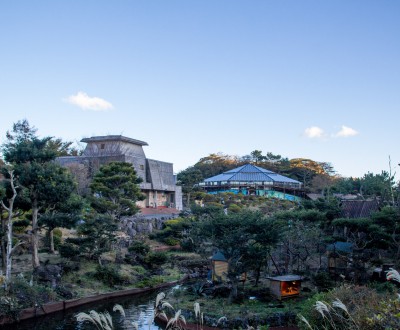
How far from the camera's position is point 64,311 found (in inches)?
539

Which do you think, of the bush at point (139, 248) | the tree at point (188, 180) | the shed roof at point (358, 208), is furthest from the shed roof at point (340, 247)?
the tree at point (188, 180)

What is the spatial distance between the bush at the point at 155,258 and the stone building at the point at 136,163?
1381cm

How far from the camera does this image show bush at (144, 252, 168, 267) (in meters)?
20.9

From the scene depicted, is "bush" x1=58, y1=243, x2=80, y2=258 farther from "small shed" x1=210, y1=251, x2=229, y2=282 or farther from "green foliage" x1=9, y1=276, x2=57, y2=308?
"small shed" x1=210, y1=251, x2=229, y2=282

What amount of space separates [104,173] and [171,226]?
20.3 feet

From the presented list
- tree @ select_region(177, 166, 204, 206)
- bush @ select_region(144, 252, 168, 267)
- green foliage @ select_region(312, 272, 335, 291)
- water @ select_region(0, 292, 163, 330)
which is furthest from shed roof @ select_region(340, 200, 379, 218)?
tree @ select_region(177, 166, 204, 206)

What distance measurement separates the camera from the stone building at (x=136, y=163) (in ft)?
114

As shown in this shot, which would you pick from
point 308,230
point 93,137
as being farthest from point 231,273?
point 93,137

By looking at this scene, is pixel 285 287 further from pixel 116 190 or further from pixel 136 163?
pixel 136 163

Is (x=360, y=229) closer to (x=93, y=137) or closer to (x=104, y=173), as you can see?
(x=104, y=173)

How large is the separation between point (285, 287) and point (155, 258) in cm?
831

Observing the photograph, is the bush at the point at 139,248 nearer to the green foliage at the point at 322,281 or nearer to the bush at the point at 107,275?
the bush at the point at 107,275

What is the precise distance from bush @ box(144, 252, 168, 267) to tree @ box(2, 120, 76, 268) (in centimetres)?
619

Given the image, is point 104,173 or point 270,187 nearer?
point 104,173
